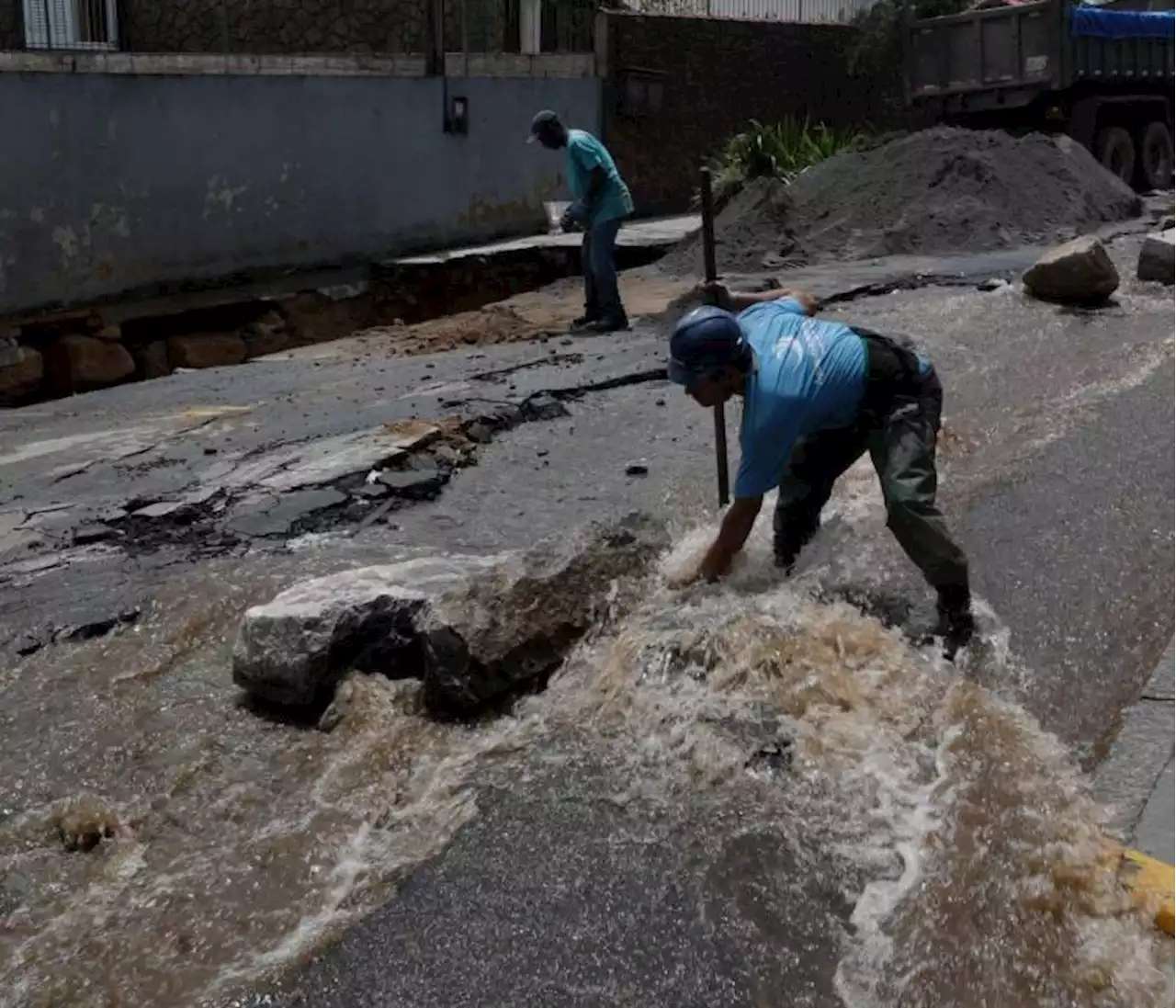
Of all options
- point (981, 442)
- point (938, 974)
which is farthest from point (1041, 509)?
point (938, 974)

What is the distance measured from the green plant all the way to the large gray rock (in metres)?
11.9

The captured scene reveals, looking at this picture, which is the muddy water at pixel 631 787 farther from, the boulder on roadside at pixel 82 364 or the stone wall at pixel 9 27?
the stone wall at pixel 9 27

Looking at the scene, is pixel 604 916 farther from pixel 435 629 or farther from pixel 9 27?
pixel 9 27

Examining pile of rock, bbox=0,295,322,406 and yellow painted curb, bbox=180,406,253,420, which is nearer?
yellow painted curb, bbox=180,406,253,420

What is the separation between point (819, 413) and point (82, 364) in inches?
356

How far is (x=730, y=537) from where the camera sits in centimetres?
457

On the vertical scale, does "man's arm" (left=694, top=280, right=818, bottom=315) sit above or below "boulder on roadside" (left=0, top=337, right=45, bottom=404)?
above

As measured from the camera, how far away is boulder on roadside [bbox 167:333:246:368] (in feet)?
41.6

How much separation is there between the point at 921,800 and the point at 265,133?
11.7m

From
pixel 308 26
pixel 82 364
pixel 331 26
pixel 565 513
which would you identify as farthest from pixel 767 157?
pixel 565 513

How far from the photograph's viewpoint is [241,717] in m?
4.64

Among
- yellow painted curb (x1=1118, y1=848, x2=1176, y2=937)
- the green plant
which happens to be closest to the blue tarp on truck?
the green plant

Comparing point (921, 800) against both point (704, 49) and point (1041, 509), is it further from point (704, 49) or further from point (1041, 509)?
point (704, 49)

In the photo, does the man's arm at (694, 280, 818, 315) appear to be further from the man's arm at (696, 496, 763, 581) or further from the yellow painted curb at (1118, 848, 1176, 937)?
the yellow painted curb at (1118, 848, 1176, 937)
